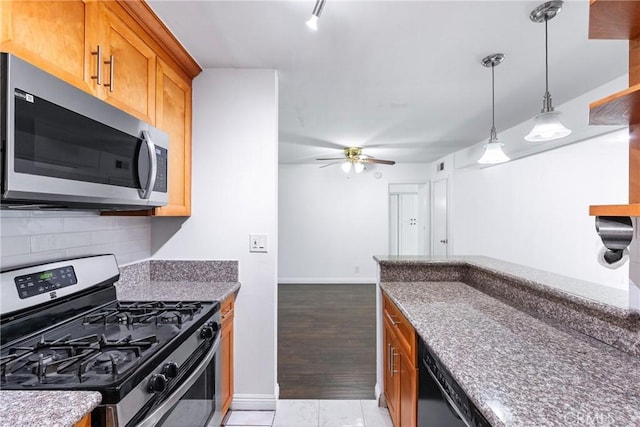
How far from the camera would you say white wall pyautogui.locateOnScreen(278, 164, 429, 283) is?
6254mm

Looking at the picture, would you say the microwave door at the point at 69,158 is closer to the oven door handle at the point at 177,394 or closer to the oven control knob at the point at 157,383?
the oven control knob at the point at 157,383

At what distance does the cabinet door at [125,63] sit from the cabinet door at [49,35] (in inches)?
3.3

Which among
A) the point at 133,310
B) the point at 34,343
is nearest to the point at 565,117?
the point at 133,310

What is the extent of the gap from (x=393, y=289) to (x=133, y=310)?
57.8 inches

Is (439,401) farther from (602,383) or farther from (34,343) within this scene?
(34,343)

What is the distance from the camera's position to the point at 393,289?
2.03m

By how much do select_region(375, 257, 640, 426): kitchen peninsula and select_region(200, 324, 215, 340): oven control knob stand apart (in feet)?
3.14

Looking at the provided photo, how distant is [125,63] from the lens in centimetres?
151

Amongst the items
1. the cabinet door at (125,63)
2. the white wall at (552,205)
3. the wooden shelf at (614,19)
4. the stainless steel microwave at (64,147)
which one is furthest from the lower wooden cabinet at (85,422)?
the white wall at (552,205)

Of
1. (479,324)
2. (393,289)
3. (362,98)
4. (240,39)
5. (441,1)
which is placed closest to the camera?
(479,324)

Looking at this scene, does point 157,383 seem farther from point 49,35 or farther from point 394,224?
point 394,224

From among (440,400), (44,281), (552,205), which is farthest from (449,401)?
(552,205)

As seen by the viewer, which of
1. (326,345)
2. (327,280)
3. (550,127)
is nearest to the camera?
(550,127)

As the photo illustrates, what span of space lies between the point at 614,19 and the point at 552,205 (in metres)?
3.03
